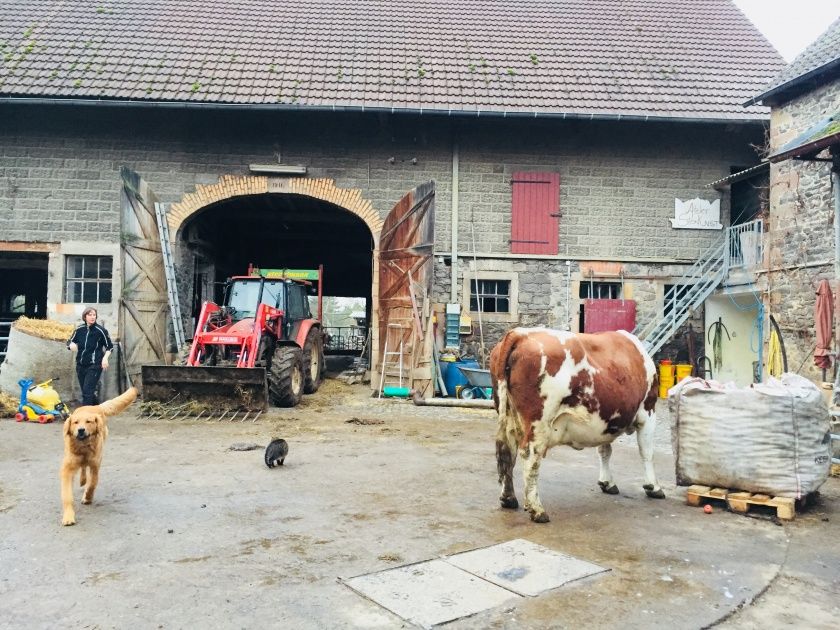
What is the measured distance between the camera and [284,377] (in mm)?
10328

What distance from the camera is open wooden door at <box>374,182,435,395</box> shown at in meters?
11.8

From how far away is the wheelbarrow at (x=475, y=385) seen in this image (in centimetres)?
1170

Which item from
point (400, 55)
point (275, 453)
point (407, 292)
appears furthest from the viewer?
point (400, 55)

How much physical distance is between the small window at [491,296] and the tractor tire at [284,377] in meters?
4.01

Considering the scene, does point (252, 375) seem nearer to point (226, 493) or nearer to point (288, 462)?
point (288, 462)

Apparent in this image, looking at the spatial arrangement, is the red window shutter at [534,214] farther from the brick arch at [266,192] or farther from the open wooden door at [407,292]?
the brick arch at [266,192]

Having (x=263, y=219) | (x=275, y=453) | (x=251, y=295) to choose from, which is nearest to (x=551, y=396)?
(x=275, y=453)

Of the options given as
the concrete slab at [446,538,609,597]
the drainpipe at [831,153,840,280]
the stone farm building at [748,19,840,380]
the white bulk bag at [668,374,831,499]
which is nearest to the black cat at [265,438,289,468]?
the concrete slab at [446,538,609,597]

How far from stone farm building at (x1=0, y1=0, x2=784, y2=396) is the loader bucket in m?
2.65

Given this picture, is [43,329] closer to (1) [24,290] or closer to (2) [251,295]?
(2) [251,295]

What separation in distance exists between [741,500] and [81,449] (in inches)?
199

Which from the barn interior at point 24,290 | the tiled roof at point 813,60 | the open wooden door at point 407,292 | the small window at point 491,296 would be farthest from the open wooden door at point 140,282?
the tiled roof at point 813,60

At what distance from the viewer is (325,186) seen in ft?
43.0

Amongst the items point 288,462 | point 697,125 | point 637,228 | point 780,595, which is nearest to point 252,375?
point 288,462
